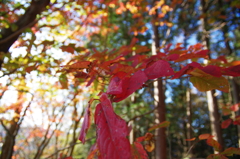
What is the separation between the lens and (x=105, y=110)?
480mm

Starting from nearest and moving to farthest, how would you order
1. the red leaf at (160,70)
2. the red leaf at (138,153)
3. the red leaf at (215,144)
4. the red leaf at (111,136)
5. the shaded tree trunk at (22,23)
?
the red leaf at (111,136) < the red leaf at (160,70) < the red leaf at (138,153) < the red leaf at (215,144) < the shaded tree trunk at (22,23)

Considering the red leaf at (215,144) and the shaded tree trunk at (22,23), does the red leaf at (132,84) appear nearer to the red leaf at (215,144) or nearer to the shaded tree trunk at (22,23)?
the red leaf at (215,144)

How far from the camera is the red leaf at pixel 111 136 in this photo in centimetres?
42

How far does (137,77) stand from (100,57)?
2.06 ft

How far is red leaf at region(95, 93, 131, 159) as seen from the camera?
418 millimetres

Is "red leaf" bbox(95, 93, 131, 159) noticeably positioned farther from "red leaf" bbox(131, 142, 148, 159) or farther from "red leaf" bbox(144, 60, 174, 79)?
"red leaf" bbox(131, 142, 148, 159)

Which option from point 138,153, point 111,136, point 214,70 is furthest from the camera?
point 138,153

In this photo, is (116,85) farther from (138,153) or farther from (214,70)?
(138,153)

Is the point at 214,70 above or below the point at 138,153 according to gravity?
above

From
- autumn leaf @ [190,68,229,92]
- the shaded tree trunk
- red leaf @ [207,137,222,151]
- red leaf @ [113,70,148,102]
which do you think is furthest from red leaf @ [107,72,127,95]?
the shaded tree trunk

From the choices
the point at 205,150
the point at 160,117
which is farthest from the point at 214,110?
the point at 205,150

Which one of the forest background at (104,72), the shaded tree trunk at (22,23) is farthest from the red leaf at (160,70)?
the shaded tree trunk at (22,23)

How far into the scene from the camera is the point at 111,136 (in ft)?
1.43

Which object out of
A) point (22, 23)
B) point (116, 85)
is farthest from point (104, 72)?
point (22, 23)
